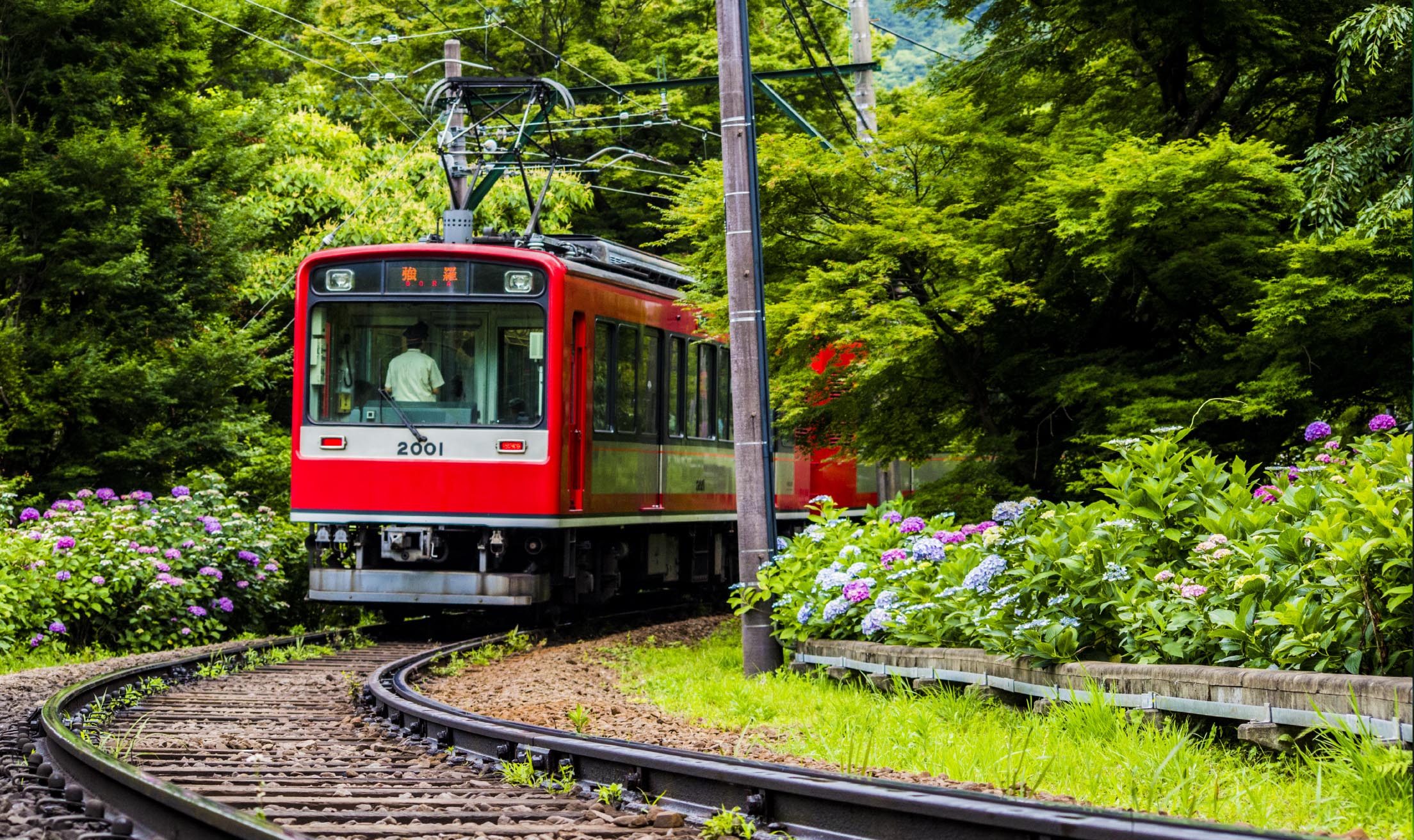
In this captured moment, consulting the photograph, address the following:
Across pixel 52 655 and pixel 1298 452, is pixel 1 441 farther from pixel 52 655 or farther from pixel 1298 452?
pixel 1298 452

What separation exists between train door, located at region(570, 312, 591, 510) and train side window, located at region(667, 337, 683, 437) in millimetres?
2186

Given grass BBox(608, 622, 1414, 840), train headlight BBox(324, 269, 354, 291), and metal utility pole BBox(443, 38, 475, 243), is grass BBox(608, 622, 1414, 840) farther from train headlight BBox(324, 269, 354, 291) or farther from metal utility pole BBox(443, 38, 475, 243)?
metal utility pole BBox(443, 38, 475, 243)

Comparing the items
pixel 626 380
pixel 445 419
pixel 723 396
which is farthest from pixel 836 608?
pixel 723 396

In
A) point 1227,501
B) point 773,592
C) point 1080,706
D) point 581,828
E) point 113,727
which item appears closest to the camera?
point 581,828

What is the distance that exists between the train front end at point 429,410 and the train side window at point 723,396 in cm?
419

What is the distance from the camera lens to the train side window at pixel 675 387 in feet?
51.2

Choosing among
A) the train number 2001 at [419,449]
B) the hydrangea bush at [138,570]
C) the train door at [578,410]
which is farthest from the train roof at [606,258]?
the hydrangea bush at [138,570]

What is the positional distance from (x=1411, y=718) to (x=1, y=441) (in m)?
14.2

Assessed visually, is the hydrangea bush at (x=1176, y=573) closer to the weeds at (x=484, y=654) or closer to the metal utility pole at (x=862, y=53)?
the weeds at (x=484, y=654)

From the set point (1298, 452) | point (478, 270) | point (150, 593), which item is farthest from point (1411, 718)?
point (150, 593)

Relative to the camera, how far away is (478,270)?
42.8 feet

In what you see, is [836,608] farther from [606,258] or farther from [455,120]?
[455,120]

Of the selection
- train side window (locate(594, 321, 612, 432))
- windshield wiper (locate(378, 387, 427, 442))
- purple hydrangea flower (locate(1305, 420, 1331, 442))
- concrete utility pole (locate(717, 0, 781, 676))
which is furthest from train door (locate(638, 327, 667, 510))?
purple hydrangea flower (locate(1305, 420, 1331, 442))

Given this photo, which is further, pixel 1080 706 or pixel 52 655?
pixel 52 655
